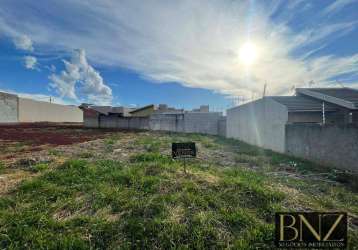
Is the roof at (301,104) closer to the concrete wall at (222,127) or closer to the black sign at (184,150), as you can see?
the black sign at (184,150)

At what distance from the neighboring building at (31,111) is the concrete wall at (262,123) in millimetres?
33128

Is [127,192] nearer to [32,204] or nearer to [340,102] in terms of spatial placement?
[32,204]

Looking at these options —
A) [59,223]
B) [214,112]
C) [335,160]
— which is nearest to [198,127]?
[214,112]

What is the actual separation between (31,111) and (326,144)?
42.5 metres

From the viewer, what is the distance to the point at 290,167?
6109 millimetres

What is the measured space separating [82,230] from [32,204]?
1.25 metres

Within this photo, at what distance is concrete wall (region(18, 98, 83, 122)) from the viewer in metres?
33.2

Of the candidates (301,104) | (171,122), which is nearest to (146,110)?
(171,122)

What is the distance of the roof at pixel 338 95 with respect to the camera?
25.7 feet

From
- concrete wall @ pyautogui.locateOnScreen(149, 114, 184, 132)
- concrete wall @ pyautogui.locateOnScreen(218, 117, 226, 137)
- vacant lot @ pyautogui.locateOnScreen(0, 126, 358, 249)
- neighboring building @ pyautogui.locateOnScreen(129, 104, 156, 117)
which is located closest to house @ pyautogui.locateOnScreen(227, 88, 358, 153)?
vacant lot @ pyautogui.locateOnScreen(0, 126, 358, 249)

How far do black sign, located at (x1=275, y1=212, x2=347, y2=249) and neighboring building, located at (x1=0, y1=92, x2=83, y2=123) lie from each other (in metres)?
37.4

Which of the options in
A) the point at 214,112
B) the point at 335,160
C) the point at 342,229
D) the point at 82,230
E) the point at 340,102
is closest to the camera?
the point at 342,229

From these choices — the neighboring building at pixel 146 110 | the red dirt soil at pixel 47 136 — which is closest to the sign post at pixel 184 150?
the red dirt soil at pixel 47 136

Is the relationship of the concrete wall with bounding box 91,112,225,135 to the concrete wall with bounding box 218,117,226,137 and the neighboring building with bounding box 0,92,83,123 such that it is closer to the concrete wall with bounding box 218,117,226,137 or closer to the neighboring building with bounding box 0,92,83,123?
the concrete wall with bounding box 218,117,226,137
